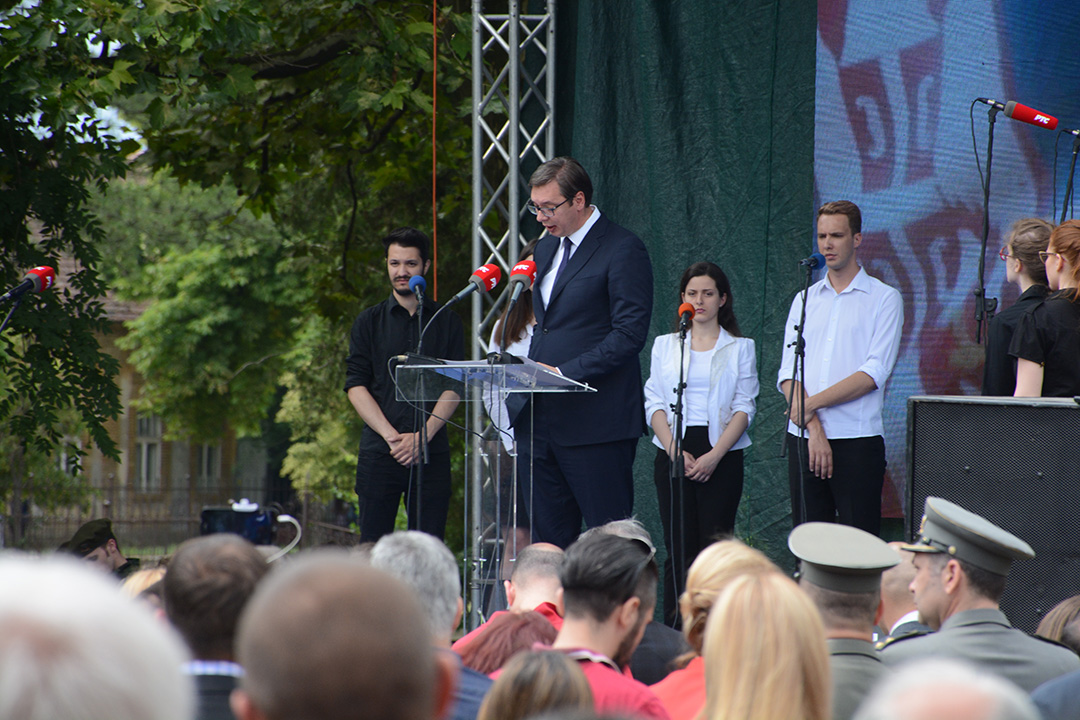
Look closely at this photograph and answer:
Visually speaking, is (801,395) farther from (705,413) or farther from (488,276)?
(488,276)

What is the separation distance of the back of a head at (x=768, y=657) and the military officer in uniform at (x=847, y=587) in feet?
1.70

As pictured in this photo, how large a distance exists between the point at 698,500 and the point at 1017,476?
5.27 feet

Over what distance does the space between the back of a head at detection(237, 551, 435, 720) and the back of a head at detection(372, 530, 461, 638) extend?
50.2 inches

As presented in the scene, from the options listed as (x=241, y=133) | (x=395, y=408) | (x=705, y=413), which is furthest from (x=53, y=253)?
(x=705, y=413)

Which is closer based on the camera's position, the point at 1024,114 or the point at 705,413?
the point at 1024,114

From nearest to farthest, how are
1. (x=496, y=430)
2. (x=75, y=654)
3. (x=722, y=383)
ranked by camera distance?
(x=75, y=654) < (x=496, y=430) < (x=722, y=383)

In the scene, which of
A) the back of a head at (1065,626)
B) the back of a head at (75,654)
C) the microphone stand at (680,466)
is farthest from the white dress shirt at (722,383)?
the back of a head at (75,654)

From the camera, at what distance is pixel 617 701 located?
2.10 m

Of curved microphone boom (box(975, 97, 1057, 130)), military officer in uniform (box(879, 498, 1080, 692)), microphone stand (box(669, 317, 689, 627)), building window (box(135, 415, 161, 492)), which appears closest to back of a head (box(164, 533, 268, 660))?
military officer in uniform (box(879, 498, 1080, 692))

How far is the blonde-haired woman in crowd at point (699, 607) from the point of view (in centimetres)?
238

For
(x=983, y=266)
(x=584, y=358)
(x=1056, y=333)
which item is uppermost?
(x=983, y=266)

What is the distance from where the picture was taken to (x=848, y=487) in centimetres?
495

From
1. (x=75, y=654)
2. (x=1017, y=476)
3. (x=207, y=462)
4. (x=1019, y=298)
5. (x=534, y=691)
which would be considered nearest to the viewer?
(x=75, y=654)

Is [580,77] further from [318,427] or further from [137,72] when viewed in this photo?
[318,427]
